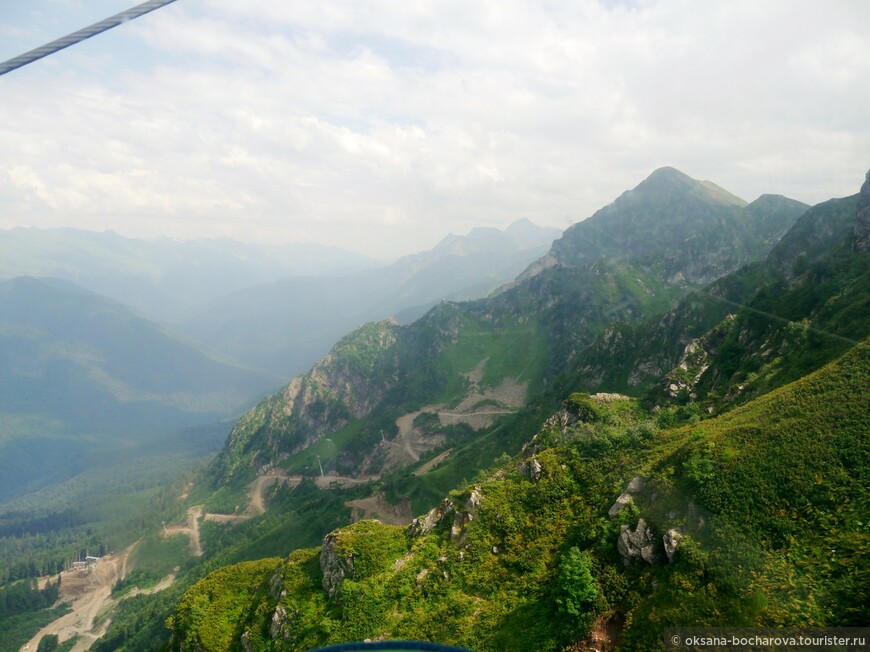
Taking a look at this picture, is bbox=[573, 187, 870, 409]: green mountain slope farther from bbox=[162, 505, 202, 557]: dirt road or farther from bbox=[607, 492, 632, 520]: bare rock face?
bbox=[162, 505, 202, 557]: dirt road

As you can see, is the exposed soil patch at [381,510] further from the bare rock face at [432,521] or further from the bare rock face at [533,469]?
the bare rock face at [533,469]

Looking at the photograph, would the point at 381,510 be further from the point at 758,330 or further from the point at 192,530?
the point at 192,530

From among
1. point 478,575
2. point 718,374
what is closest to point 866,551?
point 478,575

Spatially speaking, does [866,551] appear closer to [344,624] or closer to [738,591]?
[738,591]

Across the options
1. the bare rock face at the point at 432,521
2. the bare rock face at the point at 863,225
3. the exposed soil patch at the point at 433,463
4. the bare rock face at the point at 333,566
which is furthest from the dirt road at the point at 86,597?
the bare rock face at the point at 863,225

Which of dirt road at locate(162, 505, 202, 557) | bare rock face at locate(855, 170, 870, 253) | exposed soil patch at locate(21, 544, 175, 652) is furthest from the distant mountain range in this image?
dirt road at locate(162, 505, 202, 557)

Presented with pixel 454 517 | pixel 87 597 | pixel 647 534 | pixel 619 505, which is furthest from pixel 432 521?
pixel 87 597
